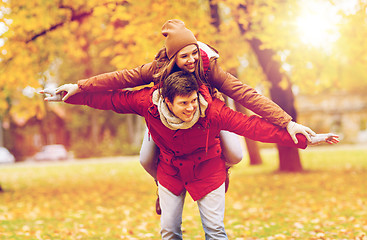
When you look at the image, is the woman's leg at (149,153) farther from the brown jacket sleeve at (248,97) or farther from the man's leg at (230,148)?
the brown jacket sleeve at (248,97)

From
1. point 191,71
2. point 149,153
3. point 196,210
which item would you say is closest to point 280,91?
point 196,210

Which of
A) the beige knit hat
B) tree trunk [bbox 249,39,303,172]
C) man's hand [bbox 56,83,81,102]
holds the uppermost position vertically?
tree trunk [bbox 249,39,303,172]

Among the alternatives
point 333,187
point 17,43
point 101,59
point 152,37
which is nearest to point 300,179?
point 333,187

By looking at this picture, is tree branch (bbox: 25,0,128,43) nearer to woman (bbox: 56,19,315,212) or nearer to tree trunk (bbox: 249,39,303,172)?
tree trunk (bbox: 249,39,303,172)

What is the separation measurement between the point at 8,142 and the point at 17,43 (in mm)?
30155

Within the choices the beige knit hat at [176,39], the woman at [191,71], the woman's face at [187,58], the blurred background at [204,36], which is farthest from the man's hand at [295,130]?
the blurred background at [204,36]

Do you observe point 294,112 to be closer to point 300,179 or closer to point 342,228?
point 300,179

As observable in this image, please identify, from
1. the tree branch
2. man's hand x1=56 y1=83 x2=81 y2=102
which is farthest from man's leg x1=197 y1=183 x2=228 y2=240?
the tree branch

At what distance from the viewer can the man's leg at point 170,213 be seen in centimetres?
354

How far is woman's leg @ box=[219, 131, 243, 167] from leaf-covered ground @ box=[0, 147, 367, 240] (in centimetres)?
218

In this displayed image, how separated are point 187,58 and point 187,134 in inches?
23.1

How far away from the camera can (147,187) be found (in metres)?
11.9

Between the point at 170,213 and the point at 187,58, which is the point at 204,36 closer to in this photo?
the point at 187,58

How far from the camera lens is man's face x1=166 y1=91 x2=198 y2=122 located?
305 centimetres
